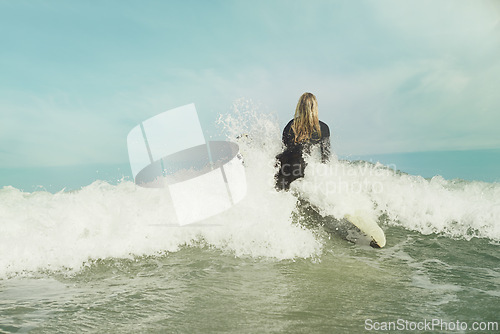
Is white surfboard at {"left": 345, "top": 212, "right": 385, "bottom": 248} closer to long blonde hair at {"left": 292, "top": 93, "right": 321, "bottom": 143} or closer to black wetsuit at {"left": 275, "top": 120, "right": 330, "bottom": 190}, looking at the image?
black wetsuit at {"left": 275, "top": 120, "right": 330, "bottom": 190}

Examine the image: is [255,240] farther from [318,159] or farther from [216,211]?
[318,159]

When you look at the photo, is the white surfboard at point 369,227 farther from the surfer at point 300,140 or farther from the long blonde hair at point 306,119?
the long blonde hair at point 306,119

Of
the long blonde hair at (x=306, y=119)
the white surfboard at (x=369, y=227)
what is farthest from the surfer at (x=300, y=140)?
the white surfboard at (x=369, y=227)

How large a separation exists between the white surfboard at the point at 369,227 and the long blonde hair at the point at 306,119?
1406 mm

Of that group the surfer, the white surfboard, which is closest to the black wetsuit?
the surfer

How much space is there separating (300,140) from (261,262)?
222 centimetres

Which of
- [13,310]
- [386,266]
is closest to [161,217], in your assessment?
[13,310]

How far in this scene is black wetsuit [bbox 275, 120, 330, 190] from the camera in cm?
523

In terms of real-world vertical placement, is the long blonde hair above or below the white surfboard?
above

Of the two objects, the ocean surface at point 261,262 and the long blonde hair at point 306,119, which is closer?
the ocean surface at point 261,262

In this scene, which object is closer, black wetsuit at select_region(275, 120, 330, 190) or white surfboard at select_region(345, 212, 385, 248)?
white surfboard at select_region(345, 212, 385, 248)

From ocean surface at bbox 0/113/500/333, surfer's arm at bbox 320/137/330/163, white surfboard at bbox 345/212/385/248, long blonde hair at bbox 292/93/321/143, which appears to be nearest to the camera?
ocean surface at bbox 0/113/500/333

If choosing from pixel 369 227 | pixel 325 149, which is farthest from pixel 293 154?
pixel 369 227

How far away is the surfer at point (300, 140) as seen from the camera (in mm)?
5160
